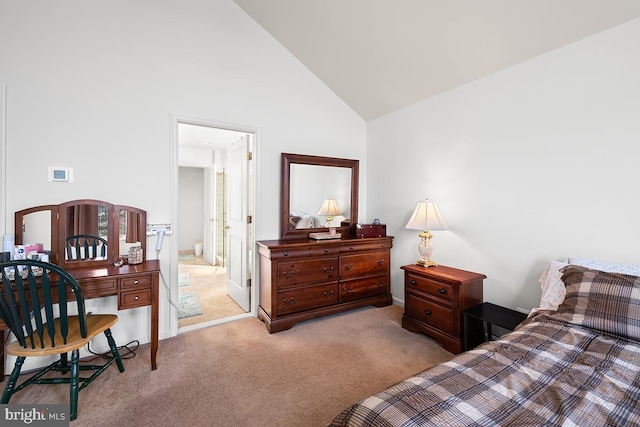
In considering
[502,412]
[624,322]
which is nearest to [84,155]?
[502,412]

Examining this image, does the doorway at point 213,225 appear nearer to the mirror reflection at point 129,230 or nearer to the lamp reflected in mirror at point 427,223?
the mirror reflection at point 129,230

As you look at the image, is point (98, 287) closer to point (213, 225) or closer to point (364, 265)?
point (364, 265)

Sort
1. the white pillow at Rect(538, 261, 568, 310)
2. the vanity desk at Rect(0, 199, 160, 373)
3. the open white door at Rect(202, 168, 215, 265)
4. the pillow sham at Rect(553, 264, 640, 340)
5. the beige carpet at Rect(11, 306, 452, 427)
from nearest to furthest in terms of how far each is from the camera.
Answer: the pillow sham at Rect(553, 264, 640, 340), the beige carpet at Rect(11, 306, 452, 427), the white pillow at Rect(538, 261, 568, 310), the vanity desk at Rect(0, 199, 160, 373), the open white door at Rect(202, 168, 215, 265)

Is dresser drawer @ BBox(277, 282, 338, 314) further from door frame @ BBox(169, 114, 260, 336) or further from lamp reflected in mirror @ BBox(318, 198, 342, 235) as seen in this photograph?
lamp reflected in mirror @ BBox(318, 198, 342, 235)

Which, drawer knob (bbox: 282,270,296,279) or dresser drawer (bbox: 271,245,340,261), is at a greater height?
dresser drawer (bbox: 271,245,340,261)

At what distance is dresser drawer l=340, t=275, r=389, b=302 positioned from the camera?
324cm

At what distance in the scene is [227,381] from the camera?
6.78ft

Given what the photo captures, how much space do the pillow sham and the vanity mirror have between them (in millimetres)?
3192

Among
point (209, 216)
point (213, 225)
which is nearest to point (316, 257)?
point (213, 225)

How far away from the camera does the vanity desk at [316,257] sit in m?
2.88

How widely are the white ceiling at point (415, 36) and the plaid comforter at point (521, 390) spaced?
2097 mm

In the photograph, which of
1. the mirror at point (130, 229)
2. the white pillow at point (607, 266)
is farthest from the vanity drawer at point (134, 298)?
the white pillow at point (607, 266)

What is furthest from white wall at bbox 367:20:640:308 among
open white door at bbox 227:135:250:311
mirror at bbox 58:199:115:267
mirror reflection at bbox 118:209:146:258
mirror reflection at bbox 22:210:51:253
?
mirror reflection at bbox 22:210:51:253

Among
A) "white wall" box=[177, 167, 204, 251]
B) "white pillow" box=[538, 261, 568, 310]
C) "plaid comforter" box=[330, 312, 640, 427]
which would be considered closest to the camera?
"plaid comforter" box=[330, 312, 640, 427]
